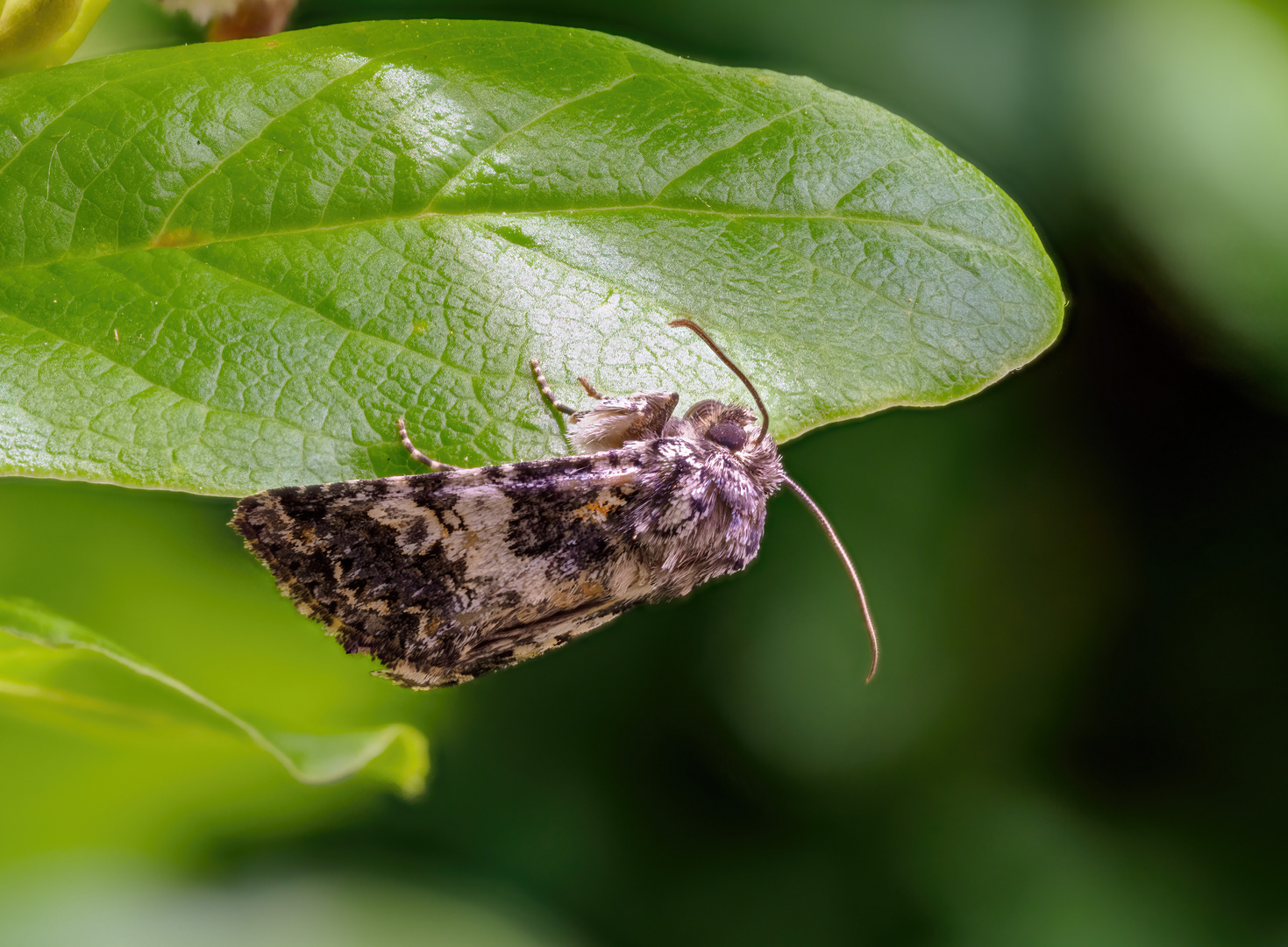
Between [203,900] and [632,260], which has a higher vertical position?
[632,260]

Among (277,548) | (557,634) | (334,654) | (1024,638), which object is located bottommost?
(1024,638)

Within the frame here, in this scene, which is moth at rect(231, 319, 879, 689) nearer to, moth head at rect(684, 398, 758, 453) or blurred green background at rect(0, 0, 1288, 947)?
moth head at rect(684, 398, 758, 453)

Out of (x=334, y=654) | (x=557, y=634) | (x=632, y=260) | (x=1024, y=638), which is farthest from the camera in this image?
(x=1024, y=638)

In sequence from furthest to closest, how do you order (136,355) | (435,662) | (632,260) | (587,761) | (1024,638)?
(1024,638), (587,761), (435,662), (632,260), (136,355)

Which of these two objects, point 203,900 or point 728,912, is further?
point 728,912

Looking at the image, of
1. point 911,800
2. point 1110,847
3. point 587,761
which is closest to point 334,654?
point 587,761

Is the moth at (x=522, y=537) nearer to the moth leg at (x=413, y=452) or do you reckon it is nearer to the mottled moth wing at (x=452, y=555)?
the mottled moth wing at (x=452, y=555)

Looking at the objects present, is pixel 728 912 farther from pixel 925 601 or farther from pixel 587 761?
pixel 925 601
